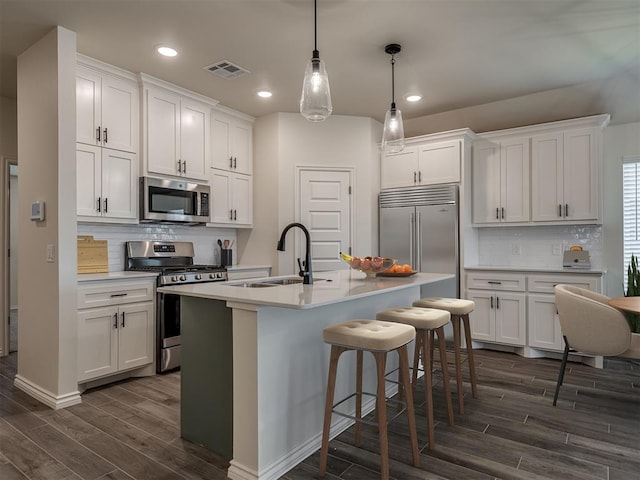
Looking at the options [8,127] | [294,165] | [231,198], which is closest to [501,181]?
[294,165]

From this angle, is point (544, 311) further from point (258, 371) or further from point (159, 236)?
point (159, 236)

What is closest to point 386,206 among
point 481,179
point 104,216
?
point 481,179

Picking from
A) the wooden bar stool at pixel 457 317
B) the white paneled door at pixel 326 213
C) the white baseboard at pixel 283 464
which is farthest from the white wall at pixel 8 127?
the wooden bar stool at pixel 457 317

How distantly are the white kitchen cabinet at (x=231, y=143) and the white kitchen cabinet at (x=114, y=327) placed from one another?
5.78 feet

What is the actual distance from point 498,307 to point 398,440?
2.45m

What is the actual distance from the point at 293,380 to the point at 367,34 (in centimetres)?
245

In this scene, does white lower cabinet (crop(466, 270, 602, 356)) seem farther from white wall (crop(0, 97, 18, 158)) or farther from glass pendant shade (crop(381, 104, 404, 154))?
white wall (crop(0, 97, 18, 158))

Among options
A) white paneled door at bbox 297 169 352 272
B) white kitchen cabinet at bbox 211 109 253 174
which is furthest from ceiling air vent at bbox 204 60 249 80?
white paneled door at bbox 297 169 352 272

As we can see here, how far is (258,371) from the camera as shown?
1968 mm

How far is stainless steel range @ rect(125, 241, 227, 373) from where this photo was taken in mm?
3576

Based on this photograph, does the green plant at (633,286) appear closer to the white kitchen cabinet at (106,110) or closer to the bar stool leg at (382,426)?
the bar stool leg at (382,426)

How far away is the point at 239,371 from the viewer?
2.03 m

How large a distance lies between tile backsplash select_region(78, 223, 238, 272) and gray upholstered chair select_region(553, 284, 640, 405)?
3565 mm

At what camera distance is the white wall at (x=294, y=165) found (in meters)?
4.80
